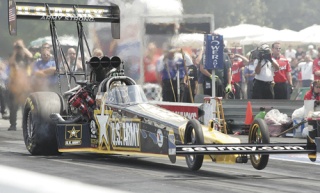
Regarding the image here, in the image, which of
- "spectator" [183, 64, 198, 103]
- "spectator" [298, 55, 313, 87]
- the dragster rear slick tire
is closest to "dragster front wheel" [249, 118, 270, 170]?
the dragster rear slick tire

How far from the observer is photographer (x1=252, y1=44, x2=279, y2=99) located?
20.9m

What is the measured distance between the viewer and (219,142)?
10.4m

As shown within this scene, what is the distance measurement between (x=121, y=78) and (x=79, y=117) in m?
0.94

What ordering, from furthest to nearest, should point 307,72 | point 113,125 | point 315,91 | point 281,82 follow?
1. point 307,72
2. point 281,82
3. point 315,91
4. point 113,125

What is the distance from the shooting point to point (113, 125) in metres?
12.2

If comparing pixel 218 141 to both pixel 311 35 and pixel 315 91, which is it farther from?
pixel 311 35

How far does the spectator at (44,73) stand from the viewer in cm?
2270

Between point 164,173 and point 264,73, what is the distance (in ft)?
35.0

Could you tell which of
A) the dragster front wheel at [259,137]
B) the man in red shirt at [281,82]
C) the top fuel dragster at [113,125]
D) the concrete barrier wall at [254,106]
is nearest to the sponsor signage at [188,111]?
the concrete barrier wall at [254,106]

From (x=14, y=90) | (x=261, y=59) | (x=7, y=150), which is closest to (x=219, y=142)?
(x=7, y=150)

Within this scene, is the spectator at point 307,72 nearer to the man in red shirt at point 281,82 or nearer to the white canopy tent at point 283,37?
the man in red shirt at point 281,82

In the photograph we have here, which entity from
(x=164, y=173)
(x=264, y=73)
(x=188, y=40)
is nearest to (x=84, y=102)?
(x=164, y=173)

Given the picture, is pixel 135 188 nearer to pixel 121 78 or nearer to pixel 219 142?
pixel 219 142

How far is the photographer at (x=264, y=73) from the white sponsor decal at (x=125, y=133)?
922cm
